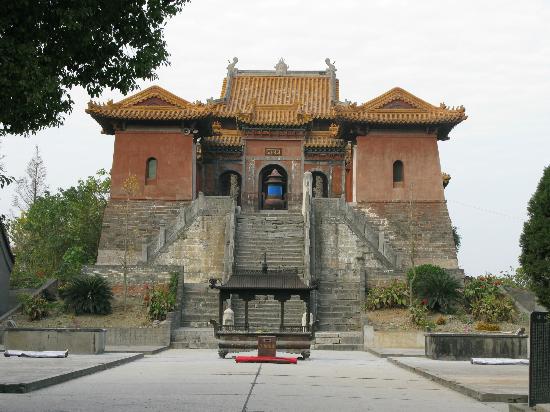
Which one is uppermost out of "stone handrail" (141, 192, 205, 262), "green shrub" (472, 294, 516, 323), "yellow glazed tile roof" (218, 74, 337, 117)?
"yellow glazed tile roof" (218, 74, 337, 117)

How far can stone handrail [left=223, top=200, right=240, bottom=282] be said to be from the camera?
29250 mm

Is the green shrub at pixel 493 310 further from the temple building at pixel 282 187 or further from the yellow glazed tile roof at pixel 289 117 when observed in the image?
the yellow glazed tile roof at pixel 289 117

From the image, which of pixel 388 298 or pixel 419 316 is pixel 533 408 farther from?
pixel 388 298

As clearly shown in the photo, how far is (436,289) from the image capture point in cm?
2689

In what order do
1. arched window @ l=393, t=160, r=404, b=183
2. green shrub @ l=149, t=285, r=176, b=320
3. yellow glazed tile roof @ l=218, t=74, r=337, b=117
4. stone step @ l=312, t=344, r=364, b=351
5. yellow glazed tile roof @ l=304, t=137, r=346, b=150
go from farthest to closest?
1. yellow glazed tile roof @ l=218, t=74, r=337, b=117
2. yellow glazed tile roof @ l=304, t=137, r=346, b=150
3. arched window @ l=393, t=160, r=404, b=183
4. green shrub @ l=149, t=285, r=176, b=320
5. stone step @ l=312, t=344, r=364, b=351

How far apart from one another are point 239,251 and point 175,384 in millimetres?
18786

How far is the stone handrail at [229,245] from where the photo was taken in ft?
96.0

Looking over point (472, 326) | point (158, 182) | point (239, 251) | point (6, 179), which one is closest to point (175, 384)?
point (6, 179)

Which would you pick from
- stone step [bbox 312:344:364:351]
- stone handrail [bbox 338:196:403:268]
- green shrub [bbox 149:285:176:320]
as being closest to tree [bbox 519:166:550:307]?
stone step [bbox 312:344:364:351]

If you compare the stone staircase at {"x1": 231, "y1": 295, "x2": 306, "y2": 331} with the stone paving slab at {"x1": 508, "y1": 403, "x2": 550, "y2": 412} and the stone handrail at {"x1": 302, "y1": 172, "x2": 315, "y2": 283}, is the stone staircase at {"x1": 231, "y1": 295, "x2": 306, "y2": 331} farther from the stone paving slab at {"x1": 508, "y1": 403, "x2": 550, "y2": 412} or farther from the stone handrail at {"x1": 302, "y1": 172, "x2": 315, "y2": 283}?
the stone paving slab at {"x1": 508, "y1": 403, "x2": 550, "y2": 412}

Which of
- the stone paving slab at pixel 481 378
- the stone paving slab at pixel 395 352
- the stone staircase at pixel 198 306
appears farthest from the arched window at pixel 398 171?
the stone paving slab at pixel 481 378

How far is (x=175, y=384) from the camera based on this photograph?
12.0m

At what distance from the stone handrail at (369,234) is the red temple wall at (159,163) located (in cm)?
794

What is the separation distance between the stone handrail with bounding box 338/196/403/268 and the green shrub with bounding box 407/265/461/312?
3485 mm
